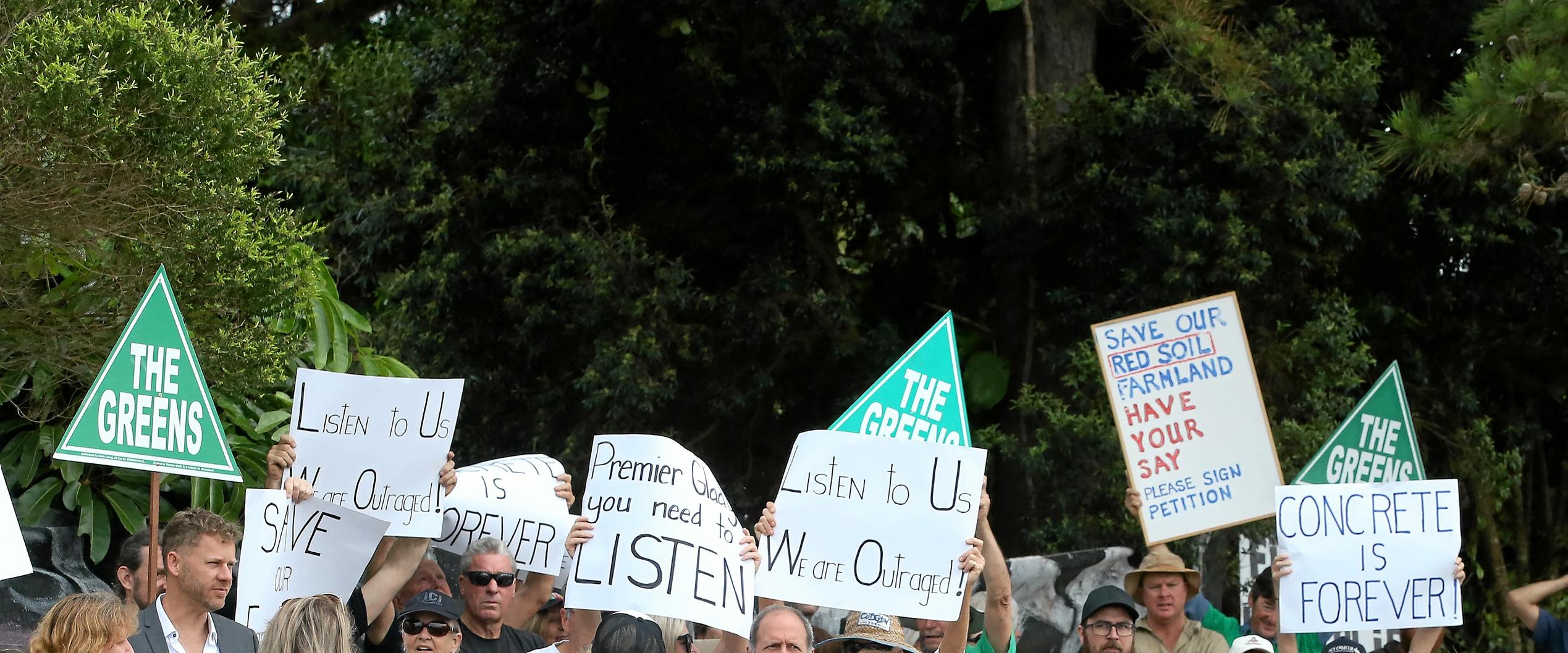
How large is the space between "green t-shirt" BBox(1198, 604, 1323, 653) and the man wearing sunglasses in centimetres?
339

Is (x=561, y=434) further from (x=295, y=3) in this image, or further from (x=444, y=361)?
(x=295, y=3)

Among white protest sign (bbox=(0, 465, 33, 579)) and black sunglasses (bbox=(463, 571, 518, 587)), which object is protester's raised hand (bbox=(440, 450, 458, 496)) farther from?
white protest sign (bbox=(0, 465, 33, 579))

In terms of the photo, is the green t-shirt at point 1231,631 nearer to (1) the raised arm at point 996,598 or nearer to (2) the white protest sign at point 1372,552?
(2) the white protest sign at point 1372,552

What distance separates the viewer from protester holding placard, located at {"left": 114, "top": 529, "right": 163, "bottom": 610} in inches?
237

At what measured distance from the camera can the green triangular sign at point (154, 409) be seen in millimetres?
5898

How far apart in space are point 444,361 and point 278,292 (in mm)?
4649

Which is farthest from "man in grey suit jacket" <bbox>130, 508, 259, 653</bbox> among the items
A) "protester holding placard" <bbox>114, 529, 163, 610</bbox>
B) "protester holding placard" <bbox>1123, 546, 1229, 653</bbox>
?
"protester holding placard" <bbox>1123, 546, 1229, 653</bbox>

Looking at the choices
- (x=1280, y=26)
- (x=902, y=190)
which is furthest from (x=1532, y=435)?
(x=902, y=190)

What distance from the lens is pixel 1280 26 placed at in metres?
11.7

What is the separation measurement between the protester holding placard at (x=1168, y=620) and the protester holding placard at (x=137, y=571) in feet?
12.1

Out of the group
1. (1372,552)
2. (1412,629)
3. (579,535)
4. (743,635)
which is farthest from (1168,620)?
(579,535)

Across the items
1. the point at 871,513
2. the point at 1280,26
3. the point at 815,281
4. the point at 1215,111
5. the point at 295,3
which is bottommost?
the point at 871,513

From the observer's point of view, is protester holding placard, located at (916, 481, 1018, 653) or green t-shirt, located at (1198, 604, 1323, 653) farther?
green t-shirt, located at (1198, 604, 1323, 653)

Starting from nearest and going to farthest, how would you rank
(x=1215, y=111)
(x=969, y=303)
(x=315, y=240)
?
1. (x=1215, y=111)
2. (x=969, y=303)
3. (x=315, y=240)
